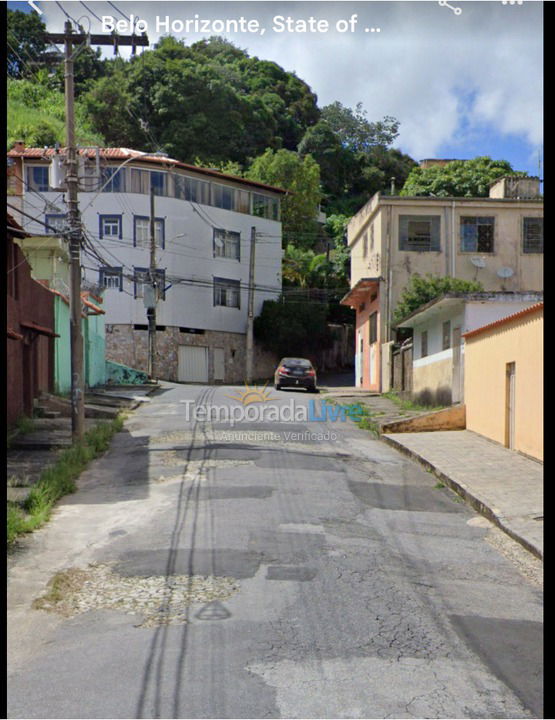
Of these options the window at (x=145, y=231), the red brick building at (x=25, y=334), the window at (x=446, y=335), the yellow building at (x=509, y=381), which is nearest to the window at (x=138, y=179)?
the window at (x=145, y=231)

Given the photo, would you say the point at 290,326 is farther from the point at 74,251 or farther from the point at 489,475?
the point at 489,475

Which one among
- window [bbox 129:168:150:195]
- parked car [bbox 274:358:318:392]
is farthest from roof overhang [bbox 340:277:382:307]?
window [bbox 129:168:150:195]

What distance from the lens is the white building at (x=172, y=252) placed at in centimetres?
4028

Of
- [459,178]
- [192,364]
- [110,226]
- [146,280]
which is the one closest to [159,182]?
[110,226]

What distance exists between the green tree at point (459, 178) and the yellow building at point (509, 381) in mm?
26487

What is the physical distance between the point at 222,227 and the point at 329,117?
→ 2107 cm

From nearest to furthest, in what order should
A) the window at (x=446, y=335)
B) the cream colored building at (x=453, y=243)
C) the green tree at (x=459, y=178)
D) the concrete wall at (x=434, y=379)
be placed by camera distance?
the concrete wall at (x=434, y=379)
the window at (x=446, y=335)
the cream colored building at (x=453, y=243)
the green tree at (x=459, y=178)

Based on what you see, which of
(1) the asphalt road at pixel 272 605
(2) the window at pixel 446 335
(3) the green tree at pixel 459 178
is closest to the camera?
(1) the asphalt road at pixel 272 605

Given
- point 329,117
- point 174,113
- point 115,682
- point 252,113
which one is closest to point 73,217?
point 115,682

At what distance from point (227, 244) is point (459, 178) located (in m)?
13.2

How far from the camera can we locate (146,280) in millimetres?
37531

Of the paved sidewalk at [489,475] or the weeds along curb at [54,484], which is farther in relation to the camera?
the paved sidewalk at [489,475]

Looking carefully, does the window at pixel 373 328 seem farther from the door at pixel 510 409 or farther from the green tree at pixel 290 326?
the door at pixel 510 409

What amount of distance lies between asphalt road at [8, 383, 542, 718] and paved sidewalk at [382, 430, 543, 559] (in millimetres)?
376
